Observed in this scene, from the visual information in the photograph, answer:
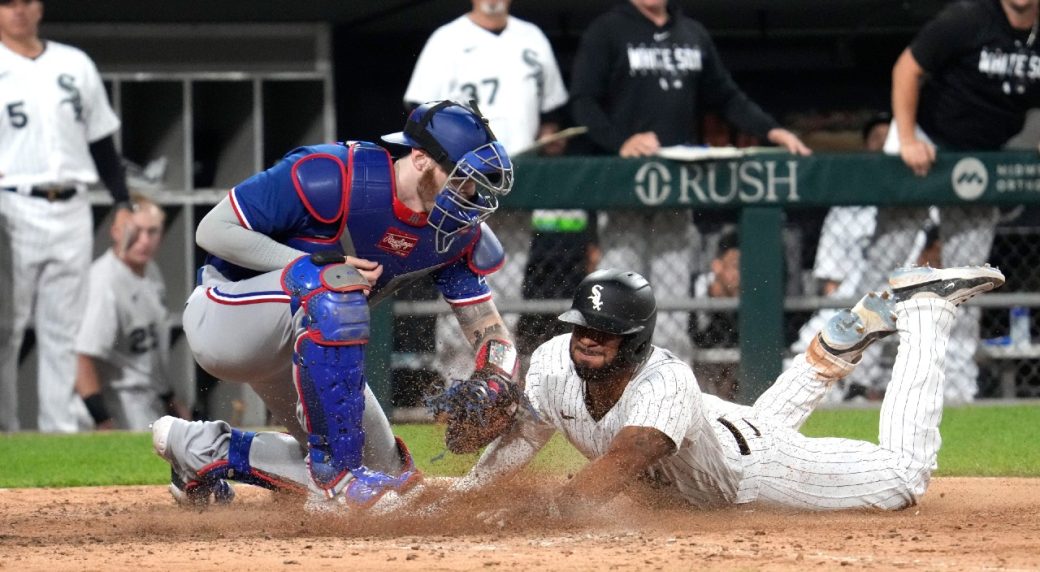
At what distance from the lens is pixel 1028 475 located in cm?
617

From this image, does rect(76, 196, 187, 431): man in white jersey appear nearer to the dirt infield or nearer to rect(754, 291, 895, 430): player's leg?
the dirt infield

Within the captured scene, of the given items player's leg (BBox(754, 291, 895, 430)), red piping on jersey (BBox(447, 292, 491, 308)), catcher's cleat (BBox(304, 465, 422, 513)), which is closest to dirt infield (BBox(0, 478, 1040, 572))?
catcher's cleat (BBox(304, 465, 422, 513))

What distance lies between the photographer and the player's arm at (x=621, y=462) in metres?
4.39

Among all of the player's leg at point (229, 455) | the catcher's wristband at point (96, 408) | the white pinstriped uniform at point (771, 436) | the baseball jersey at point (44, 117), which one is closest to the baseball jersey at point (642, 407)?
the white pinstriped uniform at point (771, 436)

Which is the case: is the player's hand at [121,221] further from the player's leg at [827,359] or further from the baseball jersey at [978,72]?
the player's leg at [827,359]

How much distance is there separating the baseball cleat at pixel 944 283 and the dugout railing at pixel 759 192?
2279 millimetres

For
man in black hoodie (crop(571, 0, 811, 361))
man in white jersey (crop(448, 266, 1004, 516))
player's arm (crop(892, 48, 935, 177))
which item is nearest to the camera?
man in white jersey (crop(448, 266, 1004, 516))

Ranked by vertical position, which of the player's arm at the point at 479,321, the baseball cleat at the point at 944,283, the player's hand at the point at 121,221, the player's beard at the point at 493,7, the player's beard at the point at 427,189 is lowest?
the player's hand at the point at 121,221

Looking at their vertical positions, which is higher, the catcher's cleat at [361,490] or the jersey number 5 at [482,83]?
the jersey number 5 at [482,83]

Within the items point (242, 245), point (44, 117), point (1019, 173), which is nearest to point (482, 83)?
point (44, 117)

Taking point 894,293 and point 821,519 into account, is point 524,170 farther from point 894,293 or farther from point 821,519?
point 821,519

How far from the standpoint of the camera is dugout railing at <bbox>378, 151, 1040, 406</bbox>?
25.9ft

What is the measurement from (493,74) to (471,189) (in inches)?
131

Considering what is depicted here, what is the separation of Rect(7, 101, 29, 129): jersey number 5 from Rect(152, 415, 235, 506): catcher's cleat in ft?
10.6
